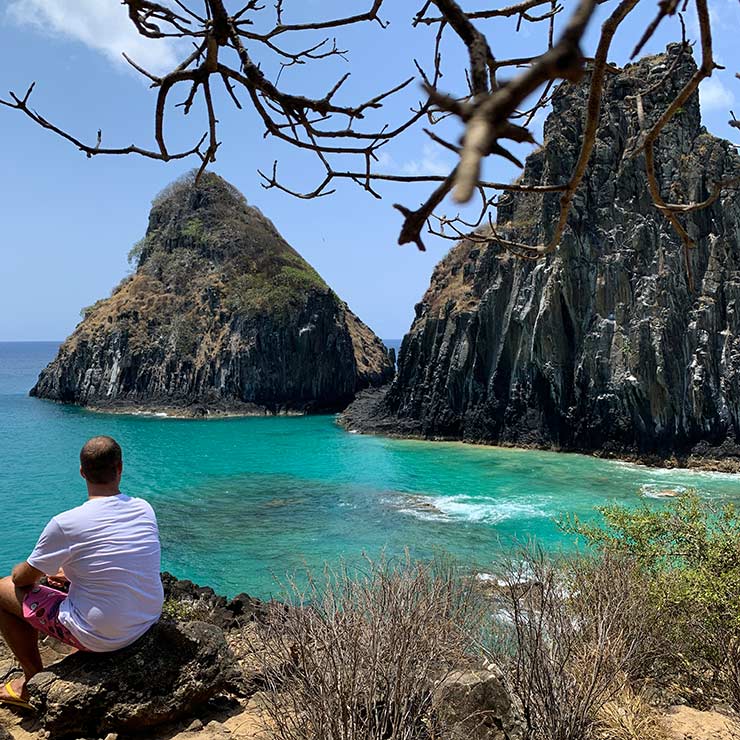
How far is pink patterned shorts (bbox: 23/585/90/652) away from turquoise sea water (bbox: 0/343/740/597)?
258 inches

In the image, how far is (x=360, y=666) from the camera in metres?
3.43

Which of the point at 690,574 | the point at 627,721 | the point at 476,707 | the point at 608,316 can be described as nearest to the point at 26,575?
the point at 476,707

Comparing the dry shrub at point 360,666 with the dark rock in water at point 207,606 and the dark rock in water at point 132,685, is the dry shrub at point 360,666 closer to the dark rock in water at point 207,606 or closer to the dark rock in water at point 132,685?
the dark rock in water at point 132,685

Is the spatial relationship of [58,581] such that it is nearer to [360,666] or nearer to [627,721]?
[360,666]

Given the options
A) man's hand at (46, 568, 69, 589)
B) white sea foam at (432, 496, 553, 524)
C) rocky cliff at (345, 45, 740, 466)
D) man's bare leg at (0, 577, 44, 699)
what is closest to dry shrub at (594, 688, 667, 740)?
man's hand at (46, 568, 69, 589)

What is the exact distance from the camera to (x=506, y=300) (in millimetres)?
36125

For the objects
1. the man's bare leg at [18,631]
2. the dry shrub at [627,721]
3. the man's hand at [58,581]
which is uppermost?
the man's hand at [58,581]

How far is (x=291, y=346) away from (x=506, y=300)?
879 inches

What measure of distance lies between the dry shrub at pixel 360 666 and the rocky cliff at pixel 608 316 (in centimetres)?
2389

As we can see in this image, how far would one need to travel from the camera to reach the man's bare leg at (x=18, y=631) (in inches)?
149

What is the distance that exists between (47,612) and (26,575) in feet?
0.79

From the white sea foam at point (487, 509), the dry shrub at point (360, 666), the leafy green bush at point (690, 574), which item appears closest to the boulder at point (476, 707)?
the dry shrub at point (360, 666)

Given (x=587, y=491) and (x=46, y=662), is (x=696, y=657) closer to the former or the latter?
(x=46, y=662)

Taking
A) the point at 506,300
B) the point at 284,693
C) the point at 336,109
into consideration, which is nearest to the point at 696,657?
the point at 284,693
